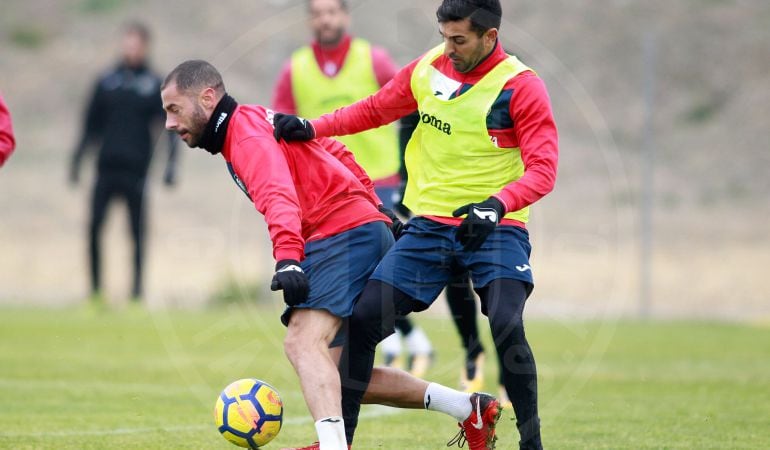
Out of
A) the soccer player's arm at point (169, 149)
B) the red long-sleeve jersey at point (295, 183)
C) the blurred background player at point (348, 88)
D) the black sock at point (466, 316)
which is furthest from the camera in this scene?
the soccer player's arm at point (169, 149)

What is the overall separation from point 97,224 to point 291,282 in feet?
29.9

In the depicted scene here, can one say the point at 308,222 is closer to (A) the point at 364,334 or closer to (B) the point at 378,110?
(A) the point at 364,334

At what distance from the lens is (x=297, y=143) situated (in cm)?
539

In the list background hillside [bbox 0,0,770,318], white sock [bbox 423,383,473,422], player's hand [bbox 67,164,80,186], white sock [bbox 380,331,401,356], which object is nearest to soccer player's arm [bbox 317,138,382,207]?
white sock [bbox 423,383,473,422]

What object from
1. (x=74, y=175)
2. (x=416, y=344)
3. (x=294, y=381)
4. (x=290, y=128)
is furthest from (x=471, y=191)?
(x=74, y=175)

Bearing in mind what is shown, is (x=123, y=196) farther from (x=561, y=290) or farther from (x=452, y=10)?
(x=452, y=10)

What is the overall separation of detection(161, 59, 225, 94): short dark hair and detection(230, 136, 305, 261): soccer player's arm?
308 millimetres

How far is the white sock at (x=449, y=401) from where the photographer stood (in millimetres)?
5492

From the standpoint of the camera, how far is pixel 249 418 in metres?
5.28

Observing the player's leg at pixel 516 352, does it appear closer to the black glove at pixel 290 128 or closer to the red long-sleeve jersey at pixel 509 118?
the red long-sleeve jersey at pixel 509 118

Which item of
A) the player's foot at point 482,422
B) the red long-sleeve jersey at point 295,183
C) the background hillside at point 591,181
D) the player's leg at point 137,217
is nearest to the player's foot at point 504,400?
the player's foot at point 482,422

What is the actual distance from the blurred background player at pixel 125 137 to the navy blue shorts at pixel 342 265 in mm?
8523

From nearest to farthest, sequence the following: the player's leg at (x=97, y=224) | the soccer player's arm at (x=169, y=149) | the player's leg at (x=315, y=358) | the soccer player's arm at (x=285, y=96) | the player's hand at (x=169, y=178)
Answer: the player's leg at (x=315, y=358), the soccer player's arm at (x=285, y=96), the player's hand at (x=169, y=178), the soccer player's arm at (x=169, y=149), the player's leg at (x=97, y=224)

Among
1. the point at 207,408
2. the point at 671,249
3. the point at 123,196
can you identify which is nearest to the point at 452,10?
the point at 207,408
